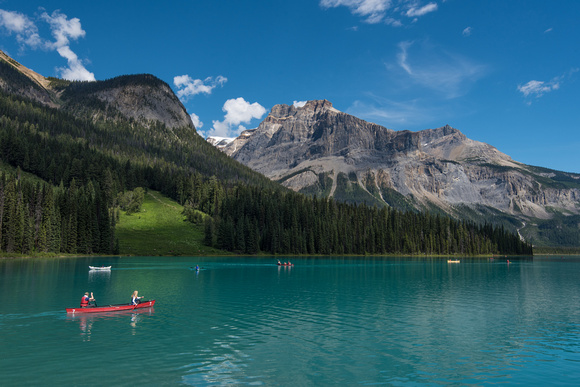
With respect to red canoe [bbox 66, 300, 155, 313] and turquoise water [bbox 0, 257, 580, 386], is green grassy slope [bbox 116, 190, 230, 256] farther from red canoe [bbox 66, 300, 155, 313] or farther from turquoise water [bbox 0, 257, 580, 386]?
red canoe [bbox 66, 300, 155, 313]

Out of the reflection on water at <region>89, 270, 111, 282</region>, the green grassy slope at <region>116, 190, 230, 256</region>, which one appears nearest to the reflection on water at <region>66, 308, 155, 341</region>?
the reflection on water at <region>89, 270, 111, 282</region>

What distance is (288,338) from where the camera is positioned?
37.0 meters

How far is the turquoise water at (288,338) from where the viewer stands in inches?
1056

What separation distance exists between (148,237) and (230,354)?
169370mm

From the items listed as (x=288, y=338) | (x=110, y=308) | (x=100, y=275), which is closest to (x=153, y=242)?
(x=100, y=275)

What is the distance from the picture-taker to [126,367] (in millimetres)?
27672

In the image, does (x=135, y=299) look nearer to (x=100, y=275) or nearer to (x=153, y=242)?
(x=100, y=275)

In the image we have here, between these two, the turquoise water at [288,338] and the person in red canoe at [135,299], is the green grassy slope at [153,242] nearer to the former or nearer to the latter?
the turquoise water at [288,338]

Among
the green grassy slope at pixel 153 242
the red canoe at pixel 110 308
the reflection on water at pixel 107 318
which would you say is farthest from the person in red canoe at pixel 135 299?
the green grassy slope at pixel 153 242

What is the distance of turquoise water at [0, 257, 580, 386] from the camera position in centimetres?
2681

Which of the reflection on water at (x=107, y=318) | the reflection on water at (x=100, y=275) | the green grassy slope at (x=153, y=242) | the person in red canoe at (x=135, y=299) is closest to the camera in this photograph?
the reflection on water at (x=107, y=318)

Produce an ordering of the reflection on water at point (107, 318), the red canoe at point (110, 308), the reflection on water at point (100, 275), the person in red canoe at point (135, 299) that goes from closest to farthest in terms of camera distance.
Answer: the reflection on water at point (107, 318), the red canoe at point (110, 308), the person in red canoe at point (135, 299), the reflection on water at point (100, 275)

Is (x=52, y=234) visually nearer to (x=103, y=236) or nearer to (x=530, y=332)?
(x=103, y=236)

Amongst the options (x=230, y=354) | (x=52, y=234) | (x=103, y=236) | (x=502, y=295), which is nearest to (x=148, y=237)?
(x=103, y=236)
